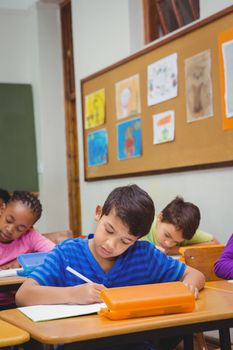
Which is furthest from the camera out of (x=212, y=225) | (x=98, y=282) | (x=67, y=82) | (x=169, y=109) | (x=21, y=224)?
(x=67, y=82)

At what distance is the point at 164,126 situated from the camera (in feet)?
14.8

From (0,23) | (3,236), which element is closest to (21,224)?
(3,236)

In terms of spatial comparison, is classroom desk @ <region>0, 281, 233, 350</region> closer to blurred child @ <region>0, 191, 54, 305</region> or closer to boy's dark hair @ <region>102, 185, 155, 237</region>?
boy's dark hair @ <region>102, 185, 155, 237</region>

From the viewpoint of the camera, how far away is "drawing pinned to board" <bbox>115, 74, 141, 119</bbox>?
4.91m

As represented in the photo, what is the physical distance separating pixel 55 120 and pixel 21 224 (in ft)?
11.9

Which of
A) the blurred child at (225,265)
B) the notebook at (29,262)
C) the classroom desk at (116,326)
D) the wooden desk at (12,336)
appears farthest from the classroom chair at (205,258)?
the wooden desk at (12,336)

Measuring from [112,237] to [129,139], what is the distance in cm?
302

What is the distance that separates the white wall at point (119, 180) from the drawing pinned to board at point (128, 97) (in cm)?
25

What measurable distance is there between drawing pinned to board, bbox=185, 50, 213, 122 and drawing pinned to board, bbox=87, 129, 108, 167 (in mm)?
1316

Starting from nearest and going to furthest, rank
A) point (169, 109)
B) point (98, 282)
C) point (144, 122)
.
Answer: point (98, 282) → point (169, 109) → point (144, 122)

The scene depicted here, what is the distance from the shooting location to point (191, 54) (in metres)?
4.23

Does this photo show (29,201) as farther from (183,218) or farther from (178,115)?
(178,115)

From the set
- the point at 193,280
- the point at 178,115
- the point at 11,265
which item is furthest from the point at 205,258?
the point at 178,115

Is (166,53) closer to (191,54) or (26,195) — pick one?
(191,54)
